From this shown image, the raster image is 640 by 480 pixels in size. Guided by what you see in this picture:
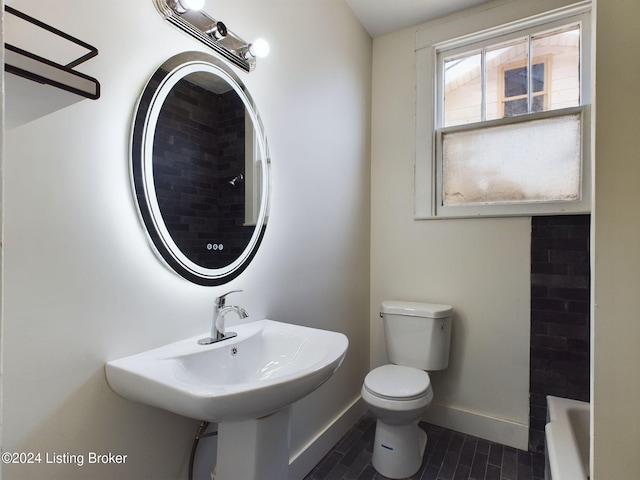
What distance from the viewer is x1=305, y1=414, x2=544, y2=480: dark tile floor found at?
169cm

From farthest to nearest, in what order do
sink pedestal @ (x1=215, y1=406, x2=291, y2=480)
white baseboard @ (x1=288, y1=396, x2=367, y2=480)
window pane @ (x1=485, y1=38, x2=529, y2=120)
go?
window pane @ (x1=485, y1=38, x2=529, y2=120) → white baseboard @ (x1=288, y1=396, x2=367, y2=480) → sink pedestal @ (x1=215, y1=406, x2=291, y2=480)

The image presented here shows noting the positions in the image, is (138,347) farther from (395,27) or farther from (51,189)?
(395,27)

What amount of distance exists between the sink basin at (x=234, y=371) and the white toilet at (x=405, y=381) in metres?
0.70

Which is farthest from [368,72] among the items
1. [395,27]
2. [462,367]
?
[462,367]

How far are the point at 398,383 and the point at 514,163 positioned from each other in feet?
4.91

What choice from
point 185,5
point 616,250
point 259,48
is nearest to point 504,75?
point 259,48

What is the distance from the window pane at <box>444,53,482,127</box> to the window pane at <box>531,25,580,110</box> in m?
0.36

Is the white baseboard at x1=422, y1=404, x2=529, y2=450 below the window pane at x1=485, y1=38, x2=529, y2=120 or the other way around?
below

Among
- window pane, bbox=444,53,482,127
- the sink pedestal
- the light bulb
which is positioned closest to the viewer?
the sink pedestal

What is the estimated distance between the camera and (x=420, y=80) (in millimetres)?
2252

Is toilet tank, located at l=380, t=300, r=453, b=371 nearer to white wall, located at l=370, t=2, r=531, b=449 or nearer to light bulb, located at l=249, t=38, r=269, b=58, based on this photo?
white wall, located at l=370, t=2, r=531, b=449

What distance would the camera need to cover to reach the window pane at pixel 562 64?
1940 millimetres

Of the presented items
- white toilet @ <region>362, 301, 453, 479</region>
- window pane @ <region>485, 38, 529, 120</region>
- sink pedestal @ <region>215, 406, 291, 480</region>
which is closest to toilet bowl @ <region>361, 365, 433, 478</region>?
white toilet @ <region>362, 301, 453, 479</region>

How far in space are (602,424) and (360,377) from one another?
5.51 ft
